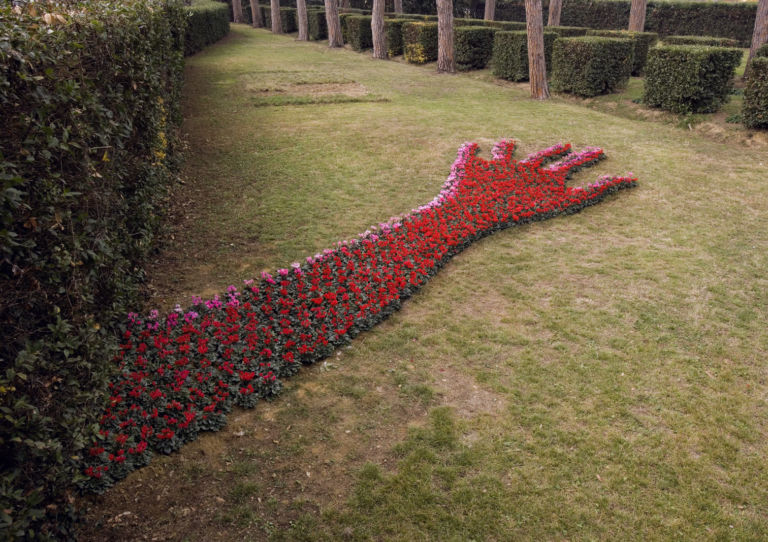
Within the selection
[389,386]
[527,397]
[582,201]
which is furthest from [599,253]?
[389,386]

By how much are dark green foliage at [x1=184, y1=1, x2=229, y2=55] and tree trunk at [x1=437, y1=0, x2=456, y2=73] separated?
8529 mm

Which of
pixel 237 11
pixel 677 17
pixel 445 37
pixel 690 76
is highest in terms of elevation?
pixel 237 11

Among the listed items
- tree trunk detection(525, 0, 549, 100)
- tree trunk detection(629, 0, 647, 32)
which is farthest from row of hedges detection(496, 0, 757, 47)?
tree trunk detection(525, 0, 549, 100)

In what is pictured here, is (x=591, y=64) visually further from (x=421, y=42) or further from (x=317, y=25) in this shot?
(x=317, y=25)

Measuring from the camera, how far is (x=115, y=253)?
13.3ft

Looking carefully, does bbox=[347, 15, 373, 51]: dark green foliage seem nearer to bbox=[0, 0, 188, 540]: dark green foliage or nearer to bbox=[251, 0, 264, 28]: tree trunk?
bbox=[251, 0, 264, 28]: tree trunk

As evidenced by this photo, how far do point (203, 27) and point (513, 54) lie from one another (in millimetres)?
14574

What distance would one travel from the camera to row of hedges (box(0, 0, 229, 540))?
8.06 feet

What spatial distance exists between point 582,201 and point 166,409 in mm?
6299

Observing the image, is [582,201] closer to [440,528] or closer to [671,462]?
[671,462]

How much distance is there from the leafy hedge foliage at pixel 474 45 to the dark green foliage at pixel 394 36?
442 cm

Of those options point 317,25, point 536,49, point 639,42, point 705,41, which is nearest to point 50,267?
point 536,49

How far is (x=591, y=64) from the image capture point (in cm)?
1332

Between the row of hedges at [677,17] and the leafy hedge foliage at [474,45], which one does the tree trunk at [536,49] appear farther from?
the row of hedges at [677,17]
